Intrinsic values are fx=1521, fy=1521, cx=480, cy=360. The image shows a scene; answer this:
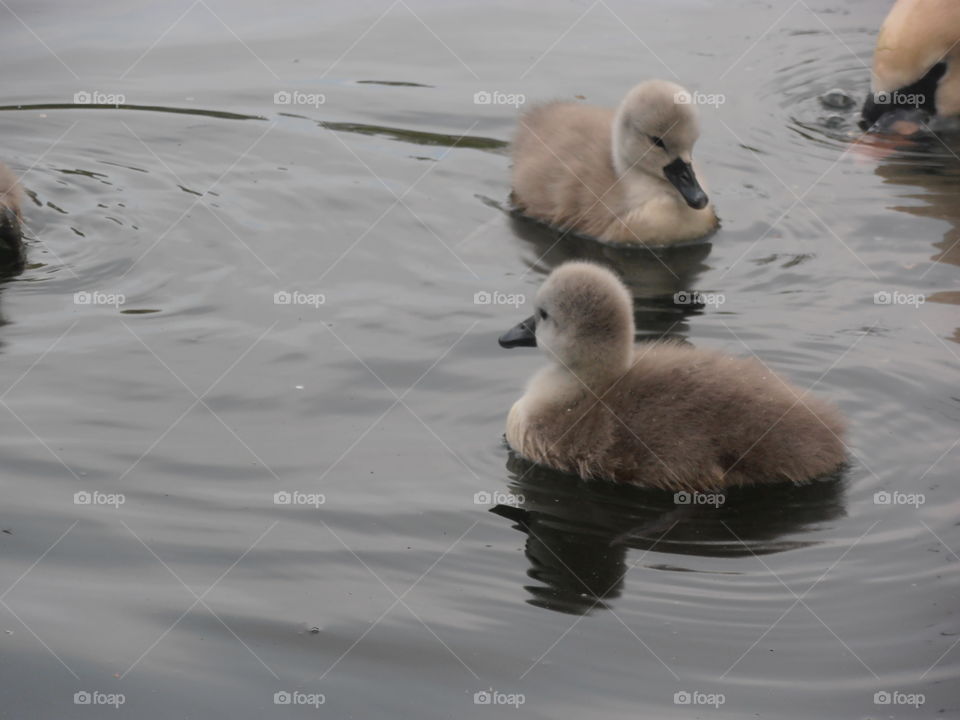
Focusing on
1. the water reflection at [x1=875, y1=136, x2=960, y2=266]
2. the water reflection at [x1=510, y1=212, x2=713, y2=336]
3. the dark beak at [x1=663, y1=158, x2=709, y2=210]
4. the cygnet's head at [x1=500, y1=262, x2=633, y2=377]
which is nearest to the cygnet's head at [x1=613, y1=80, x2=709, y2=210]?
the dark beak at [x1=663, y1=158, x2=709, y2=210]

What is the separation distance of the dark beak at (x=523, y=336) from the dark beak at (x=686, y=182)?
1.67 metres

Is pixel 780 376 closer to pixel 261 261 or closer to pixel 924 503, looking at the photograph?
pixel 924 503

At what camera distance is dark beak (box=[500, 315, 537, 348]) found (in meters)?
Result: 5.28

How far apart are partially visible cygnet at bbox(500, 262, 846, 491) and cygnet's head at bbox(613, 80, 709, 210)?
1.80 metres

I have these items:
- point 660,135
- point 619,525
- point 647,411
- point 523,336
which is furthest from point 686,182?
point 619,525

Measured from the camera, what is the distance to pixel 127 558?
4465mm

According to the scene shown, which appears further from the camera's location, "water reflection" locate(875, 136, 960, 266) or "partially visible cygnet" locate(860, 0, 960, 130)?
"partially visible cygnet" locate(860, 0, 960, 130)

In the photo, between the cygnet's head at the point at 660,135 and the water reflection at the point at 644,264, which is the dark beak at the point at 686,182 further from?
the water reflection at the point at 644,264

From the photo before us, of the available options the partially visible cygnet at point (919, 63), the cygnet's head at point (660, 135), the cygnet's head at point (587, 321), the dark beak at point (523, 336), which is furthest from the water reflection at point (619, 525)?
the partially visible cygnet at point (919, 63)

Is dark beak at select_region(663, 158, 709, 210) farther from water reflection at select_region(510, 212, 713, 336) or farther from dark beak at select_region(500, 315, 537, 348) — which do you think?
dark beak at select_region(500, 315, 537, 348)

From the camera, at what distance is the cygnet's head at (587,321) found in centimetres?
501

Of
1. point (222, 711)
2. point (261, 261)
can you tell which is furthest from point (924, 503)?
point (261, 261)

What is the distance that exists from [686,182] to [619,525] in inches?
102

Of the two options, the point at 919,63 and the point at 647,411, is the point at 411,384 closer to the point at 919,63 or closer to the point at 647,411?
the point at 647,411
